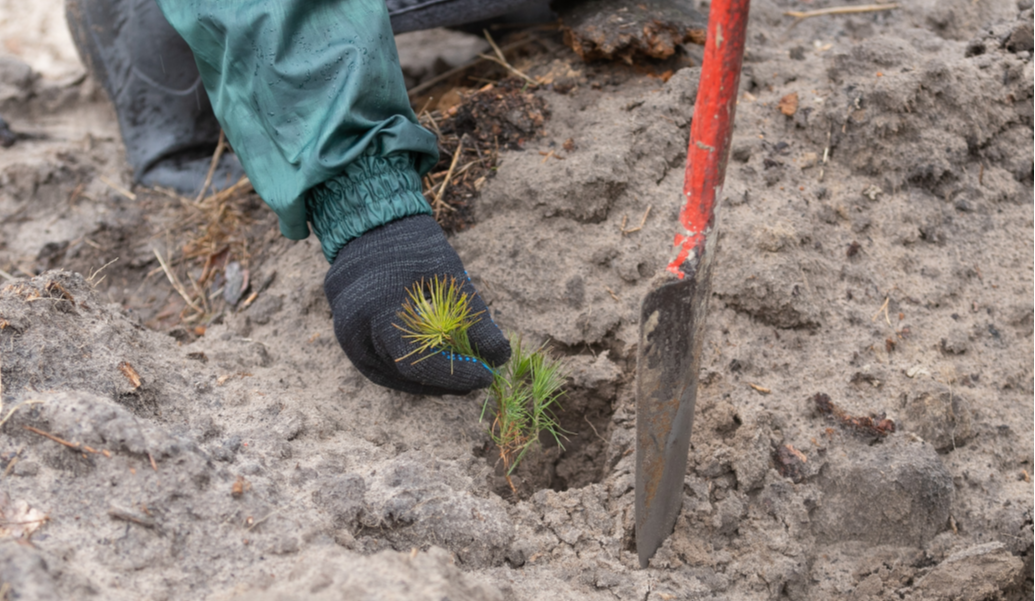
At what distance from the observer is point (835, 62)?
92.4 inches

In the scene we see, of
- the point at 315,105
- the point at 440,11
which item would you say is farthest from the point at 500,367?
the point at 440,11

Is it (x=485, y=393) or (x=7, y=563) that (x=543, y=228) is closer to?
Result: (x=485, y=393)

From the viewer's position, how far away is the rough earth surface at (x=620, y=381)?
4.11ft

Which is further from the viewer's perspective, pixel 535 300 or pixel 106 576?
pixel 535 300

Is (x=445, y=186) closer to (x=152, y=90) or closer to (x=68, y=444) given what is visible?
(x=68, y=444)

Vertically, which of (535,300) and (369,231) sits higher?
(369,231)

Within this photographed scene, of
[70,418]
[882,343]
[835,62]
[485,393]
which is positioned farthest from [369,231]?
[835,62]

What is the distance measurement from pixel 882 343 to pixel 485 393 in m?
1.03

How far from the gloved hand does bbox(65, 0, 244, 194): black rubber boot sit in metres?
1.27

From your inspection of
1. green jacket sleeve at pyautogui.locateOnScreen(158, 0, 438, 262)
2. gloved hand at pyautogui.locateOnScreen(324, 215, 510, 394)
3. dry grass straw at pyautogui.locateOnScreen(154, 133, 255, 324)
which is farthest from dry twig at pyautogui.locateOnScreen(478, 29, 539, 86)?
dry grass straw at pyautogui.locateOnScreen(154, 133, 255, 324)

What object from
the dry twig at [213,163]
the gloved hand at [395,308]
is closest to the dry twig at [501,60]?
the gloved hand at [395,308]

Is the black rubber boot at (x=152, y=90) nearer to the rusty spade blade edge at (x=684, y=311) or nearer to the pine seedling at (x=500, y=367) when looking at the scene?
the pine seedling at (x=500, y=367)

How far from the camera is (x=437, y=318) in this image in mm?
1606

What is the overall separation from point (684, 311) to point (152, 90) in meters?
2.35
